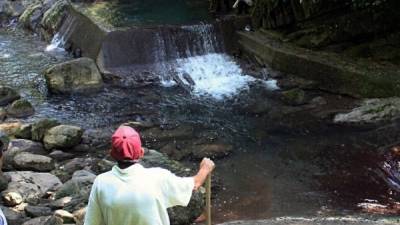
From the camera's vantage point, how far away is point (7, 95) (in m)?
10.5

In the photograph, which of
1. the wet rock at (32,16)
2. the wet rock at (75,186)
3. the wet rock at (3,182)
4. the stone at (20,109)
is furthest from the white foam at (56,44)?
the wet rock at (75,186)

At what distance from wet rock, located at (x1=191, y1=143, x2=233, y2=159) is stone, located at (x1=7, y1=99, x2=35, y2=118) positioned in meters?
3.46

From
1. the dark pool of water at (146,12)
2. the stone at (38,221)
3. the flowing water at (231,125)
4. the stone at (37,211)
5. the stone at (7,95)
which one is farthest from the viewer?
the dark pool of water at (146,12)

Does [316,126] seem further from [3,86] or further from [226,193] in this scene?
[3,86]

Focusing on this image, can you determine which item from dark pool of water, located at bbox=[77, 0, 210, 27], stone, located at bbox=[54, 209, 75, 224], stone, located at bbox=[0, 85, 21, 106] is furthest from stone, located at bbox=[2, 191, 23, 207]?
dark pool of water, located at bbox=[77, 0, 210, 27]

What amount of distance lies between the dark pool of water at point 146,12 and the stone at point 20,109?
3255 mm

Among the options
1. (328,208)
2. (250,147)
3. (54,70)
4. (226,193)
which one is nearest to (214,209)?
(226,193)

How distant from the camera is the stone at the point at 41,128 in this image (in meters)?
8.71

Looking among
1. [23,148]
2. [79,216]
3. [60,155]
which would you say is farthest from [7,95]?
[79,216]

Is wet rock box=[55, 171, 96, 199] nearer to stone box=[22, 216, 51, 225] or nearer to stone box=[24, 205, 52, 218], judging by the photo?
stone box=[24, 205, 52, 218]

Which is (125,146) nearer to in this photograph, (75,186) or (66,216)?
(66,216)

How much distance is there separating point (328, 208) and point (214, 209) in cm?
134

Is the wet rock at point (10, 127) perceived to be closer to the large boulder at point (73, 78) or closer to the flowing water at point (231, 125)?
the flowing water at point (231, 125)

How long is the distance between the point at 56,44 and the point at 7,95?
412 cm
